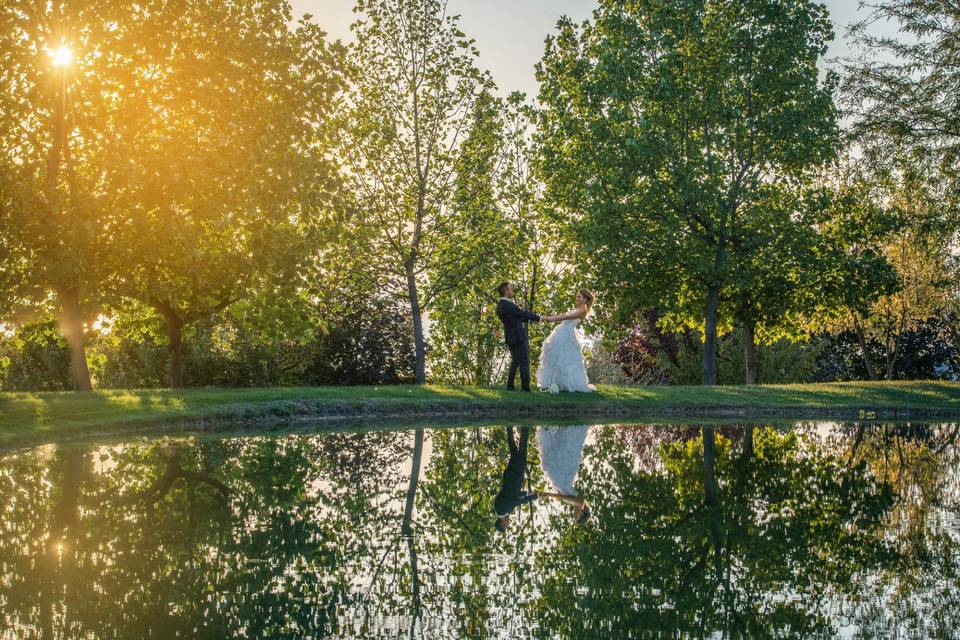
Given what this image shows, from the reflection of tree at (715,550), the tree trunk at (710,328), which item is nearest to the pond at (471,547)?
the reflection of tree at (715,550)

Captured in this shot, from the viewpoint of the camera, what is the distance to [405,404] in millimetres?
20922

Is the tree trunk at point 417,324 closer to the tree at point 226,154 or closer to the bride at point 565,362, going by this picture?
the tree at point 226,154

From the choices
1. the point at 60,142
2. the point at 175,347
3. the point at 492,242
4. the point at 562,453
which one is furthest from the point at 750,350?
the point at 60,142

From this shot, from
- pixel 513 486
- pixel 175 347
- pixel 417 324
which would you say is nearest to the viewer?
pixel 513 486

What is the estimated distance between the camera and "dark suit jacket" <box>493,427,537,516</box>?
8.79 meters

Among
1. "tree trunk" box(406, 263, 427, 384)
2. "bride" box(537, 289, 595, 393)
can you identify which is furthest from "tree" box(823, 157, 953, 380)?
"tree trunk" box(406, 263, 427, 384)

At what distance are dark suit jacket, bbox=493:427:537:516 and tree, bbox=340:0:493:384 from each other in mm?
17834

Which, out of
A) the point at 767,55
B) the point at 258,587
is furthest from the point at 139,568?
the point at 767,55

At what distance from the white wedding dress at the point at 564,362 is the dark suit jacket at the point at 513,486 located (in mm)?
9647

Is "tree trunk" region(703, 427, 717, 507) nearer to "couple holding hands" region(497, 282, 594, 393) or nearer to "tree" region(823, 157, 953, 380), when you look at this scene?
"couple holding hands" region(497, 282, 594, 393)

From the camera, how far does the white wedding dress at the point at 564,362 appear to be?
23.7 m

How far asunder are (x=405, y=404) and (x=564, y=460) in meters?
8.99

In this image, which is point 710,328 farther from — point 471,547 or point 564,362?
point 471,547

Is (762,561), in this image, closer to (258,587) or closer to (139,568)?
(258,587)
